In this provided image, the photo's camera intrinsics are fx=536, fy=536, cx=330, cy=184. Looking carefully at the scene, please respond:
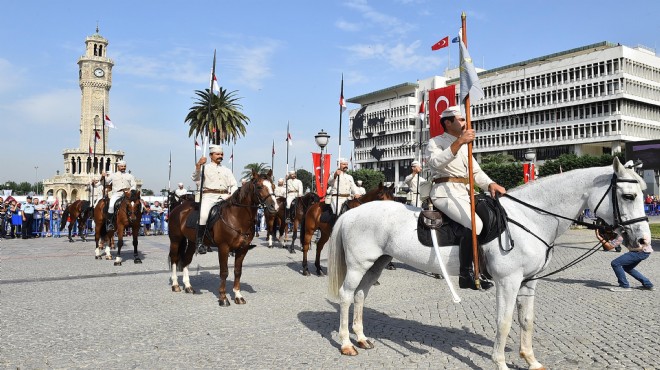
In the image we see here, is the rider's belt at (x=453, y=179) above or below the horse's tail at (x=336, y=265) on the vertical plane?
above

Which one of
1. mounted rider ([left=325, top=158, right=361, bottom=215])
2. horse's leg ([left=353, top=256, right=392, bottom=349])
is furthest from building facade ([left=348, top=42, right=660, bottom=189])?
horse's leg ([left=353, top=256, right=392, bottom=349])

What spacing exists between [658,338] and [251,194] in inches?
284

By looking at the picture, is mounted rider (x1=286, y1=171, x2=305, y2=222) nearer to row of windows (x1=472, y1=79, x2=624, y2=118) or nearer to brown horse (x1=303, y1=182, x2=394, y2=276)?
brown horse (x1=303, y1=182, x2=394, y2=276)

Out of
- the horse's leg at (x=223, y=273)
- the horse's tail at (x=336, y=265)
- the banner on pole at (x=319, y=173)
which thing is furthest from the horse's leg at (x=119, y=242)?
the horse's tail at (x=336, y=265)

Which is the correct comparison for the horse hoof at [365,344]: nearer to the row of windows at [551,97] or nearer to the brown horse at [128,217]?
the brown horse at [128,217]

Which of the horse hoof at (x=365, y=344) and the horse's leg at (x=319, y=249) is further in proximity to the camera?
the horse's leg at (x=319, y=249)

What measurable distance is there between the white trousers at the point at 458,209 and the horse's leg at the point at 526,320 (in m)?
1.03

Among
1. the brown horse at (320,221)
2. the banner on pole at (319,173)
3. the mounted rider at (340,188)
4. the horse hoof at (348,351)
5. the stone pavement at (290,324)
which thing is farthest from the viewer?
the banner on pole at (319,173)

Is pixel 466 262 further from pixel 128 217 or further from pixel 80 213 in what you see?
pixel 80 213

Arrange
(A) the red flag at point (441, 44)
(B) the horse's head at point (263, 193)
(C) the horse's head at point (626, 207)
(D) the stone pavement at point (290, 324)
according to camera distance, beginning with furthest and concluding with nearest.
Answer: (B) the horse's head at point (263, 193) < (A) the red flag at point (441, 44) < (D) the stone pavement at point (290, 324) < (C) the horse's head at point (626, 207)

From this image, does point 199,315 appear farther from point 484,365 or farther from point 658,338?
point 658,338

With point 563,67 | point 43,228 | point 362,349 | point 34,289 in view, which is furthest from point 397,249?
point 563,67

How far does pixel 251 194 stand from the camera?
10.7 metres

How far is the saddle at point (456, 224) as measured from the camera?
6391 mm
